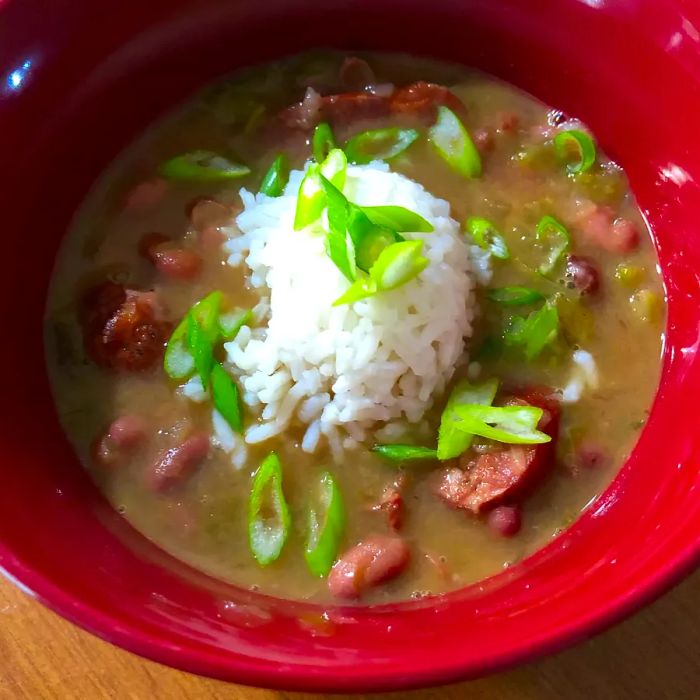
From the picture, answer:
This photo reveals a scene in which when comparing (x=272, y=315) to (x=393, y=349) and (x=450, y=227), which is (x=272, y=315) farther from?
(x=450, y=227)

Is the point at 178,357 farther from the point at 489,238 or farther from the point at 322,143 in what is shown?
the point at 489,238

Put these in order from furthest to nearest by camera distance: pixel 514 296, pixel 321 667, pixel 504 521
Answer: pixel 514 296 < pixel 504 521 < pixel 321 667

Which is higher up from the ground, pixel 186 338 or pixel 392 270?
pixel 392 270

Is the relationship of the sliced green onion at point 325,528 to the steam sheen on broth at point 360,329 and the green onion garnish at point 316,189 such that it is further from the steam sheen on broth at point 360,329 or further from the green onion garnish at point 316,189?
the green onion garnish at point 316,189

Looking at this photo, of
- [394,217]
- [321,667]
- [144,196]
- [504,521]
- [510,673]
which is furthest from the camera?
[144,196]

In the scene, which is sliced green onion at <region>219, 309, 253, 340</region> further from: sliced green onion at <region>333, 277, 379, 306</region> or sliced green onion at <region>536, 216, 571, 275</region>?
sliced green onion at <region>536, 216, 571, 275</region>

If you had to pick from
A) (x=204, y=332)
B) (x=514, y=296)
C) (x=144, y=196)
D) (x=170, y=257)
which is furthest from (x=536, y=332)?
(x=144, y=196)

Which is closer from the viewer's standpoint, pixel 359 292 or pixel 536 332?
pixel 359 292
